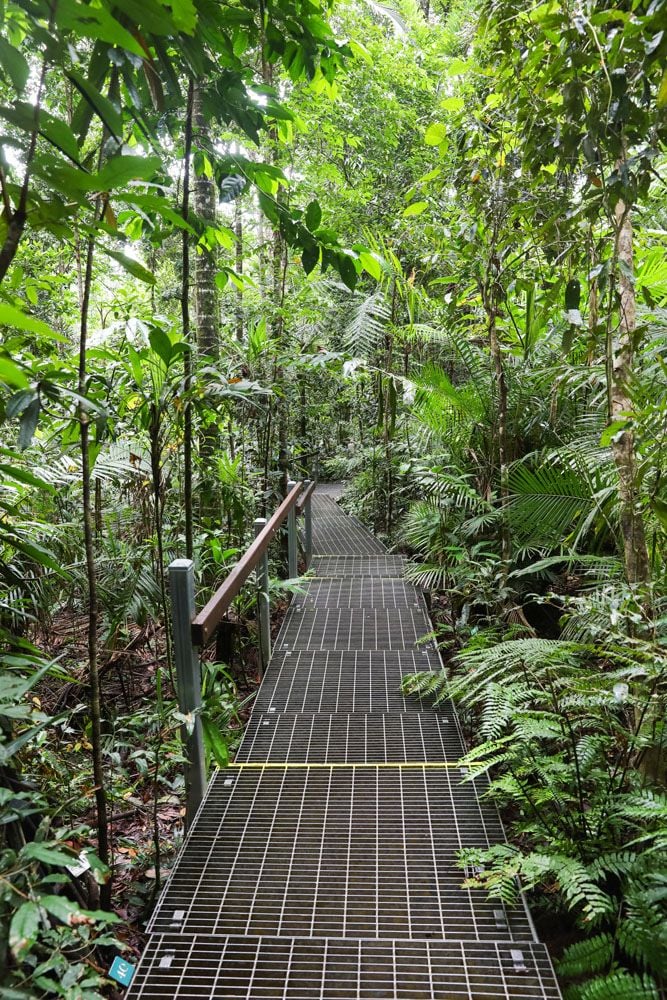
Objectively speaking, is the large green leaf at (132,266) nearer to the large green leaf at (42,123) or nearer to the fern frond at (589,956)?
the large green leaf at (42,123)

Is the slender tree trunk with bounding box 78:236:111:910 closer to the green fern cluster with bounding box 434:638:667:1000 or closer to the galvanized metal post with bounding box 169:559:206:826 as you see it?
the galvanized metal post with bounding box 169:559:206:826

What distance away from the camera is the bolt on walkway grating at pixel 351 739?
2789 mm

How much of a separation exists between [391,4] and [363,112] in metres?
2.49

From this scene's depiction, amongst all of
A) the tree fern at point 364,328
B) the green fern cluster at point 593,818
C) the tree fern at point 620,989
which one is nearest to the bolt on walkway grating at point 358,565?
the tree fern at point 364,328

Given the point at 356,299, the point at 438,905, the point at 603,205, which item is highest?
the point at 356,299

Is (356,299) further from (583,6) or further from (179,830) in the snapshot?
(179,830)

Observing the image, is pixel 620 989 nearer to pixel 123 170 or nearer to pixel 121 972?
pixel 121 972

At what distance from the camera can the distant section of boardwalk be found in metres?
1.71

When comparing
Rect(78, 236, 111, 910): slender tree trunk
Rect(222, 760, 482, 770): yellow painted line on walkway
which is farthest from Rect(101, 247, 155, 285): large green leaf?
Rect(222, 760, 482, 770): yellow painted line on walkway

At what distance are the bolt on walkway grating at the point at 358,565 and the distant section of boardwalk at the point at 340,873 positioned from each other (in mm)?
2400

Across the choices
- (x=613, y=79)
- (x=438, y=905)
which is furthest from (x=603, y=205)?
(x=438, y=905)

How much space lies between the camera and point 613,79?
79.5 inches

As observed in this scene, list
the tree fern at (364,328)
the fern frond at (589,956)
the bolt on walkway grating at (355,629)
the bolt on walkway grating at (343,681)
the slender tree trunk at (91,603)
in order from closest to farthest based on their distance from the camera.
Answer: the fern frond at (589,956), the slender tree trunk at (91,603), the bolt on walkway grating at (343,681), the bolt on walkway grating at (355,629), the tree fern at (364,328)

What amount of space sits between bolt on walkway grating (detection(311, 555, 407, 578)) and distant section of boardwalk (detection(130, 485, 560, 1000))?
2400mm
